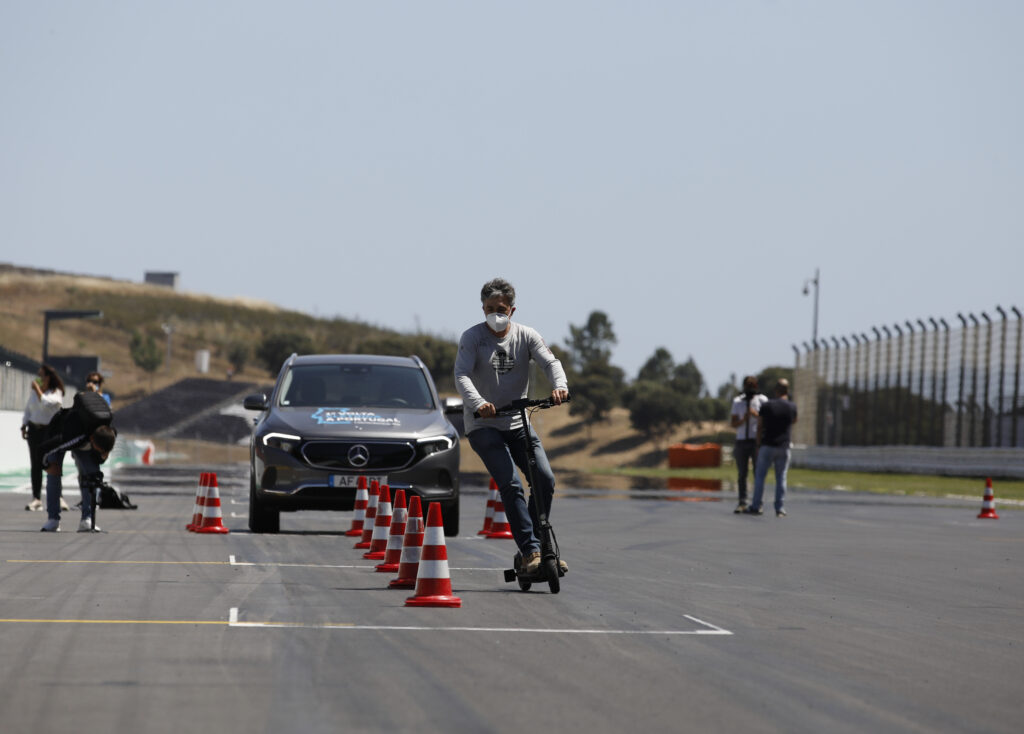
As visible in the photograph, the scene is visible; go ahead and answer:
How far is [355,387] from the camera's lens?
683 inches

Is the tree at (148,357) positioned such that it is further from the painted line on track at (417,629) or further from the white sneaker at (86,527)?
the painted line on track at (417,629)

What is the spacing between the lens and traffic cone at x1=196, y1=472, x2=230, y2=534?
53.3ft

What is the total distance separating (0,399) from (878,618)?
29731 mm

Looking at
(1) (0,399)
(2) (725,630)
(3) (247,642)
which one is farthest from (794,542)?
(1) (0,399)

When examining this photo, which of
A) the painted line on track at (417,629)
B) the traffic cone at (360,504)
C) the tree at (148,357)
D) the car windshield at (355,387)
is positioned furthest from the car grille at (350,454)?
the tree at (148,357)

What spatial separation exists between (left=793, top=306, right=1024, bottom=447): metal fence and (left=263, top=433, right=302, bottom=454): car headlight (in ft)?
96.0

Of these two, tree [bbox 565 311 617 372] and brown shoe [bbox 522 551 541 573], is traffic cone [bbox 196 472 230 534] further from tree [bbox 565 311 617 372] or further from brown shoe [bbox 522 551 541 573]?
tree [bbox 565 311 617 372]

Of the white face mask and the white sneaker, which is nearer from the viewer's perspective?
the white face mask

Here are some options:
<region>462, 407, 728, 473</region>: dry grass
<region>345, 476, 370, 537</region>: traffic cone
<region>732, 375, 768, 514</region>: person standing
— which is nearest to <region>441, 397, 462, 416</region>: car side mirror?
<region>345, 476, 370, 537</region>: traffic cone

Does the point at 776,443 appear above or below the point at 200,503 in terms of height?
above

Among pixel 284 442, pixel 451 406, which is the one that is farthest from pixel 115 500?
pixel 451 406

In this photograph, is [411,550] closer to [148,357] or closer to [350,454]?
[350,454]

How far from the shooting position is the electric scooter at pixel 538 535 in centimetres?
1045

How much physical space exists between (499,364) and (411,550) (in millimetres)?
1346
